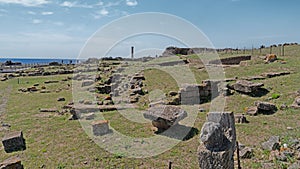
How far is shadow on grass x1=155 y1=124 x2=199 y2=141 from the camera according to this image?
32.4 ft

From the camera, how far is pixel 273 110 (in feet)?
39.2

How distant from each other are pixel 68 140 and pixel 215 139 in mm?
6495

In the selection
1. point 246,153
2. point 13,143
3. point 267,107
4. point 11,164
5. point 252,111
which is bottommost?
point 13,143

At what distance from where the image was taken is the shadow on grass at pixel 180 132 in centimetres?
987

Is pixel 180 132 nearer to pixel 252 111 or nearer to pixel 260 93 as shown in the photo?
pixel 252 111

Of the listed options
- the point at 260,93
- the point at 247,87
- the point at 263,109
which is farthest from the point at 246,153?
the point at 260,93

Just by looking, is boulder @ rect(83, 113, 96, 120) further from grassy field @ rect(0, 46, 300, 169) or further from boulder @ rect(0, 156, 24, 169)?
boulder @ rect(0, 156, 24, 169)

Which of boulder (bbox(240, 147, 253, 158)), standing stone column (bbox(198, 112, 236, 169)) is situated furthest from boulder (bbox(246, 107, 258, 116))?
standing stone column (bbox(198, 112, 236, 169))

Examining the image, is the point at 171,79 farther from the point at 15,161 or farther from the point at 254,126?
the point at 15,161

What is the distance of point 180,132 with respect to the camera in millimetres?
10250

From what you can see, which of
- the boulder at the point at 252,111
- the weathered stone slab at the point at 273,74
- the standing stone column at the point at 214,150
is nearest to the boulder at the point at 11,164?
the standing stone column at the point at 214,150

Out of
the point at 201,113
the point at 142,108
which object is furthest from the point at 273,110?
the point at 142,108

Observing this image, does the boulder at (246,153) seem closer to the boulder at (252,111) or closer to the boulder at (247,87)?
the boulder at (252,111)

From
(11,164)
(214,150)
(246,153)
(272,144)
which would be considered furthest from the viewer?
(272,144)
